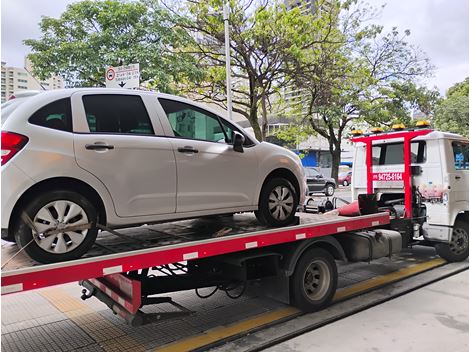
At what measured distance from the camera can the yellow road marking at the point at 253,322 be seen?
12.3ft

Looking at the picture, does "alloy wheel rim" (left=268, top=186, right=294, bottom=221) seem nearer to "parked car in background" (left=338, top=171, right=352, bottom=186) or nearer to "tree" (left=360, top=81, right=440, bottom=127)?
"tree" (left=360, top=81, right=440, bottom=127)

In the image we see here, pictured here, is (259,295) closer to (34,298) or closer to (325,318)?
(325,318)

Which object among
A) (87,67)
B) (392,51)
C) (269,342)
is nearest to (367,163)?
(269,342)

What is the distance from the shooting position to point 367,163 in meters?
7.11

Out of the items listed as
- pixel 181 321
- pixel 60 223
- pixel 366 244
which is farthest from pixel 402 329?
pixel 60 223

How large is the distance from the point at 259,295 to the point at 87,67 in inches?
351

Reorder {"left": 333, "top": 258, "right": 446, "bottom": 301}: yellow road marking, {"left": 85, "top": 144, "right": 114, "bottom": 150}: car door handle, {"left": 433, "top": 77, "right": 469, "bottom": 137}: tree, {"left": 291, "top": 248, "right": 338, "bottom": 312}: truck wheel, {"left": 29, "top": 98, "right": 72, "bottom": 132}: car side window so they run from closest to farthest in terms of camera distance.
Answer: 1. {"left": 29, "top": 98, "right": 72, "bottom": 132}: car side window
2. {"left": 85, "top": 144, "right": 114, "bottom": 150}: car door handle
3. {"left": 291, "top": 248, "right": 338, "bottom": 312}: truck wheel
4. {"left": 333, "top": 258, "right": 446, "bottom": 301}: yellow road marking
5. {"left": 433, "top": 77, "right": 469, "bottom": 137}: tree

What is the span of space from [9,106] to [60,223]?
42.7 inches

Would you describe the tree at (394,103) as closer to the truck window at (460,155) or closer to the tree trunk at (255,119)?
the tree trunk at (255,119)

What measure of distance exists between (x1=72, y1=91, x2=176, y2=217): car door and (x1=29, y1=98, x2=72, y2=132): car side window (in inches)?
2.3

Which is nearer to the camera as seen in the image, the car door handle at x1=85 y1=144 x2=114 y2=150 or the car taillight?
the car taillight

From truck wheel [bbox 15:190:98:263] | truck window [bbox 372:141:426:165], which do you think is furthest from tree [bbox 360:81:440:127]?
truck wheel [bbox 15:190:98:263]

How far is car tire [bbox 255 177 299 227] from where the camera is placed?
435 centimetres

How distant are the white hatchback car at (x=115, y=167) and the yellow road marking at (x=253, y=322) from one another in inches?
42.0
